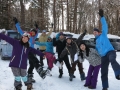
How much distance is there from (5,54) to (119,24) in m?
35.0

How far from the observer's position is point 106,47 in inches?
226

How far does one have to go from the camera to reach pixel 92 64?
21.6 ft

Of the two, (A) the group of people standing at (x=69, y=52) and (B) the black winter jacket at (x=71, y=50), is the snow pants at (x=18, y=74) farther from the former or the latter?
(B) the black winter jacket at (x=71, y=50)

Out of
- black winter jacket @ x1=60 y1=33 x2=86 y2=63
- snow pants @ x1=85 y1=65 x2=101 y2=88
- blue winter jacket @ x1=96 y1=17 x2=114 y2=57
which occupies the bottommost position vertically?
snow pants @ x1=85 y1=65 x2=101 y2=88

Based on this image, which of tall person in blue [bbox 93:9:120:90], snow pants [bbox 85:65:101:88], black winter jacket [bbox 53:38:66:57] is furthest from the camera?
black winter jacket [bbox 53:38:66:57]

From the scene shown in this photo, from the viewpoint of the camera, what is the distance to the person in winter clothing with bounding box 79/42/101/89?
256 inches

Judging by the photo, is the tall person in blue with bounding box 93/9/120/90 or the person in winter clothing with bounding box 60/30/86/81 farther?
the person in winter clothing with bounding box 60/30/86/81

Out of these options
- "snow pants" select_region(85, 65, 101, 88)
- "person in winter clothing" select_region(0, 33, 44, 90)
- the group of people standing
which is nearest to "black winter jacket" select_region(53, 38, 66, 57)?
the group of people standing

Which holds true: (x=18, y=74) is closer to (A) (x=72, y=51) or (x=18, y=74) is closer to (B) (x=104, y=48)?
(B) (x=104, y=48)

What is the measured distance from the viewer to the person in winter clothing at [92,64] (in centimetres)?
649

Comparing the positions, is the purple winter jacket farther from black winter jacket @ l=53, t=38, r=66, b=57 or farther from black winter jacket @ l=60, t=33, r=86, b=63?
black winter jacket @ l=53, t=38, r=66, b=57

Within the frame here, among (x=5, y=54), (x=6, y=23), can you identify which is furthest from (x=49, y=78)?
(x=6, y=23)

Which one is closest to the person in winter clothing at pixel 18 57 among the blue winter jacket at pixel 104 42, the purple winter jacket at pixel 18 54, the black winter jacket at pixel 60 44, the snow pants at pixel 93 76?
the purple winter jacket at pixel 18 54

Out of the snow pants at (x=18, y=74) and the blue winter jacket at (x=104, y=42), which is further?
the blue winter jacket at (x=104, y=42)
